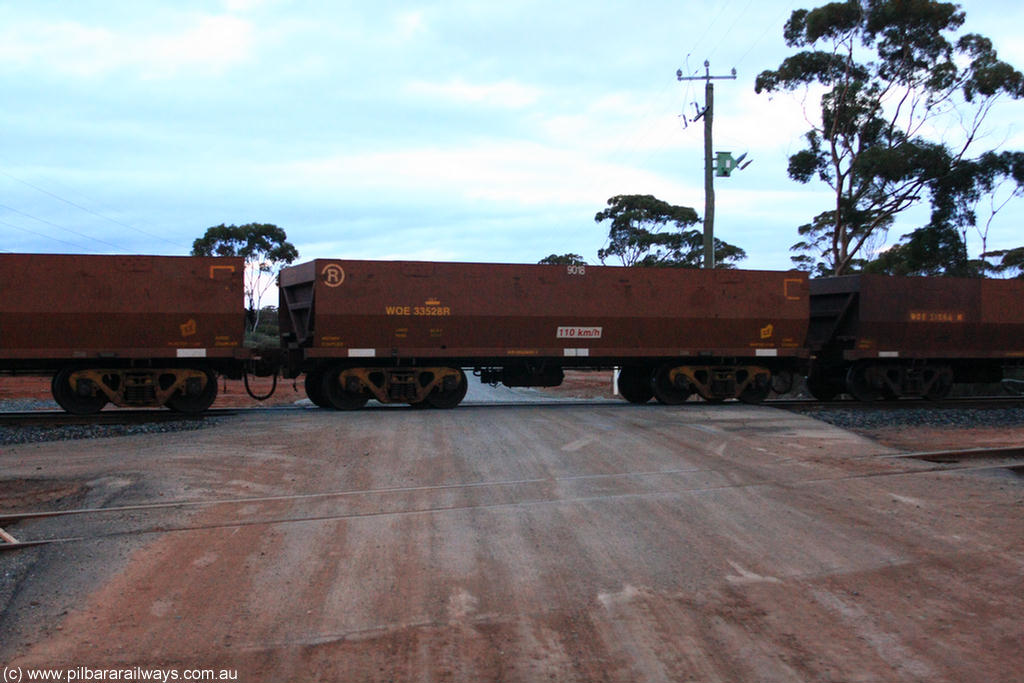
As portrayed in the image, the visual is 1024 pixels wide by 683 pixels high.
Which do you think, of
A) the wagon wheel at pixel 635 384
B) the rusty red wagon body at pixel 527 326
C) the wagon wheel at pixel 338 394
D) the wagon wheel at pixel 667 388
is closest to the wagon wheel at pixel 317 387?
the rusty red wagon body at pixel 527 326

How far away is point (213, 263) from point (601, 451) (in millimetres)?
8327

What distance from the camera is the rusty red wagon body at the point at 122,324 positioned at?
44.4 ft

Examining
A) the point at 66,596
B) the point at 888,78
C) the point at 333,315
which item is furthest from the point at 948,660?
the point at 888,78

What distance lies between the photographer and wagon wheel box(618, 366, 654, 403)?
18000 mm

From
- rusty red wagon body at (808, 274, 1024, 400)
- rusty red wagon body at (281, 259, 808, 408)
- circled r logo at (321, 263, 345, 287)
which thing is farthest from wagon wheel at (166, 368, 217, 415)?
rusty red wagon body at (808, 274, 1024, 400)

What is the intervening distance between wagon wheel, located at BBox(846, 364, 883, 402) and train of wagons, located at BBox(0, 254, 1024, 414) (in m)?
0.03

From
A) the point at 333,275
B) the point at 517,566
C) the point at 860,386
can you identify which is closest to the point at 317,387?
the point at 333,275

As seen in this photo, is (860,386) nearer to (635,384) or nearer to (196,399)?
(635,384)

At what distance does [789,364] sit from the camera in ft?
58.1

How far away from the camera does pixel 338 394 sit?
50.9 feet

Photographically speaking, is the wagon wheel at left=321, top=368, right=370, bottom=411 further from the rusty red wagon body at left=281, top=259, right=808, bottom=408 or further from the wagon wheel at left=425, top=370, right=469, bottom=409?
the wagon wheel at left=425, top=370, right=469, bottom=409

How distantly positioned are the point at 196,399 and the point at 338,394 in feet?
8.40

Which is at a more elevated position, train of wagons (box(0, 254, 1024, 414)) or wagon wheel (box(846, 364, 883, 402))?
train of wagons (box(0, 254, 1024, 414))

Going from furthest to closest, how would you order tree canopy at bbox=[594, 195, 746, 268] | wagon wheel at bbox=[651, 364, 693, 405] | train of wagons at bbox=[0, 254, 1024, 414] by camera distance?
tree canopy at bbox=[594, 195, 746, 268] → wagon wheel at bbox=[651, 364, 693, 405] → train of wagons at bbox=[0, 254, 1024, 414]
